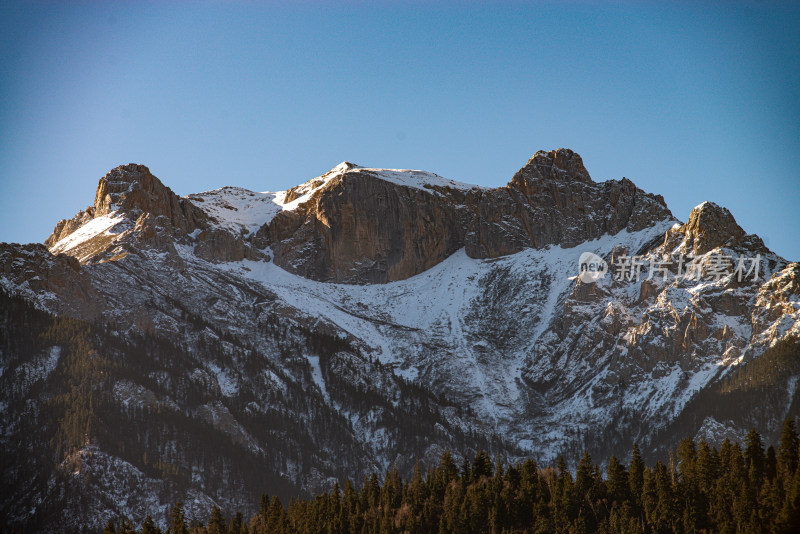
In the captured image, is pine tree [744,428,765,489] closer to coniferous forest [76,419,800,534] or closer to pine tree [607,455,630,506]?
coniferous forest [76,419,800,534]

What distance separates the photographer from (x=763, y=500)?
14200cm

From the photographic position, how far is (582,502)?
15925 centimetres

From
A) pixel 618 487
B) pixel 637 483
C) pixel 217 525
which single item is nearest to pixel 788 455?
pixel 637 483

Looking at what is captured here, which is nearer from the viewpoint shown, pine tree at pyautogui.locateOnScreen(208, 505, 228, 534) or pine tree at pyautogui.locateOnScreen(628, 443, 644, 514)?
pine tree at pyautogui.locateOnScreen(628, 443, 644, 514)

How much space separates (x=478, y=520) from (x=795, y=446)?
44759 mm

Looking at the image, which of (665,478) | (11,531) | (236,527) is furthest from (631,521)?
(11,531)

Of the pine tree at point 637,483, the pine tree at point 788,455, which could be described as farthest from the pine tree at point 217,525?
the pine tree at point 788,455

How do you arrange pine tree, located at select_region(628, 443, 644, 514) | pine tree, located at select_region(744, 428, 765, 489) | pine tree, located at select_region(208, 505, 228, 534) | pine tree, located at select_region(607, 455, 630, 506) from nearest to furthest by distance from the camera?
pine tree, located at select_region(744, 428, 765, 489), pine tree, located at select_region(628, 443, 644, 514), pine tree, located at select_region(607, 455, 630, 506), pine tree, located at select_region(208, 505, 228, 534)

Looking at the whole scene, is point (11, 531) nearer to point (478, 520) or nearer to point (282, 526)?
point (282, 526)

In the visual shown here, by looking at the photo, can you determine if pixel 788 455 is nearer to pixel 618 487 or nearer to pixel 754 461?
pixel 754 461

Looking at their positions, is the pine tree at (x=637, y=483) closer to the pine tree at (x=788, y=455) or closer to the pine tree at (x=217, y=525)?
the pine tree at (x=788, y=455)

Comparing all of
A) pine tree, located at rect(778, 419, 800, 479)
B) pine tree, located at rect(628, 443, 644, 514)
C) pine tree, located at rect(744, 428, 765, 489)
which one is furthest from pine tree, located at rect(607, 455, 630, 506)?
pine tree, located at rect(778, 419, 800, 479)

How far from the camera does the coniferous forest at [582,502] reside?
145 m

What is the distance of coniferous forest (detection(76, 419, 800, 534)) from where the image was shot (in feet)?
477
